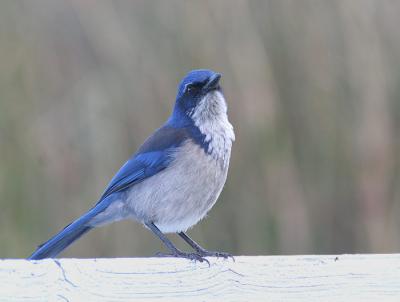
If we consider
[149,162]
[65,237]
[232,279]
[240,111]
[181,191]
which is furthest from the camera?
[240,111]

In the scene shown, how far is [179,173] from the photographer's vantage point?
3816mm

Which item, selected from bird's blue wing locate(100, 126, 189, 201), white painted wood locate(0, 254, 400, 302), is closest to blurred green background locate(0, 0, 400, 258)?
bird's blue wing locate(100, 126, 189, 201)

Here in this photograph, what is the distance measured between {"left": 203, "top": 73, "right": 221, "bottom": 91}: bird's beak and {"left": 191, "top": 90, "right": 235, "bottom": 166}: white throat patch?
0.07ft

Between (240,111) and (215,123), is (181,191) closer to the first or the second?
(215,123)

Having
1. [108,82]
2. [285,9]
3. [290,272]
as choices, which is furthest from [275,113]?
[290,272]

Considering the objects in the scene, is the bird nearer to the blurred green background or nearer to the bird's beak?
the bird's beak

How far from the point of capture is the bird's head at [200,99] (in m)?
3.98

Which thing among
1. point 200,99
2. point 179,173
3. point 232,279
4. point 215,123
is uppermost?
point 200,99

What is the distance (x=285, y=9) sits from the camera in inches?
197

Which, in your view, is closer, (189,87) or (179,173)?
(179,173)

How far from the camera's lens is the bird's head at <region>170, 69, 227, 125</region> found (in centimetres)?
398

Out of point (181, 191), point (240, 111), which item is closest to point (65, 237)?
point (181, 191)

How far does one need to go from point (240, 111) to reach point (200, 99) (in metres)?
1.02

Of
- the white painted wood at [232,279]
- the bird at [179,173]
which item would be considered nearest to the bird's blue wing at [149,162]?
the bird at [179,173]
